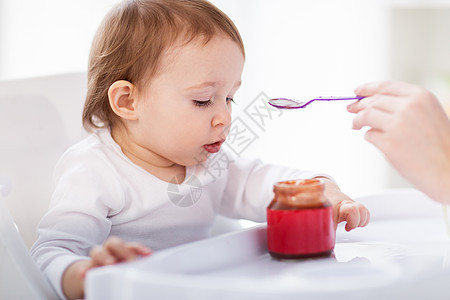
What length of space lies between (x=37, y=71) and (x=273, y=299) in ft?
4.68

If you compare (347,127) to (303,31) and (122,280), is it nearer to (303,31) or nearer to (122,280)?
(303,31)

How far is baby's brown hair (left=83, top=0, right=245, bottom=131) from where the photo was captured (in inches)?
36.6

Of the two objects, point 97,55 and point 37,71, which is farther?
point 37,71

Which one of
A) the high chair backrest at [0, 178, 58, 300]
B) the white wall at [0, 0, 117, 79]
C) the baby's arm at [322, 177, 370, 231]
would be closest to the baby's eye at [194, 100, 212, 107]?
the baby's arm at [322, 177, 370, 231]

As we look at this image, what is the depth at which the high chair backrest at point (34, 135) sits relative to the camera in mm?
1004

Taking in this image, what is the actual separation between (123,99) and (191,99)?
5.0 inches

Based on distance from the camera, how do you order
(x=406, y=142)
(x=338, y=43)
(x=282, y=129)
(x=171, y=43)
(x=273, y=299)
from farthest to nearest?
Result: (x=338, y=43), (x=282, y=129), (x=171, y=43), (x=406, y=142), (x=273, y=299)

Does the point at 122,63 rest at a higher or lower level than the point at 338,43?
higher

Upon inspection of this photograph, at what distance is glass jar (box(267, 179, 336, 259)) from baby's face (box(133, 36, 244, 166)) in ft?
0.86

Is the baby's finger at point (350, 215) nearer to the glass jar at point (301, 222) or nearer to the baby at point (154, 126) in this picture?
the baby at point (154, 126)

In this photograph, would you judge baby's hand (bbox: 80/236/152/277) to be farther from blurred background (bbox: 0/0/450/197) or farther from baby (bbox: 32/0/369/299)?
blurred background (bbox: 0/0/450/197)

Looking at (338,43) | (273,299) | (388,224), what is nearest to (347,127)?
(338,43)

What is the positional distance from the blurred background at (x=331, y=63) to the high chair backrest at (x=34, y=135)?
82 centimetres

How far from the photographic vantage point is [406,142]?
660 millimetres
